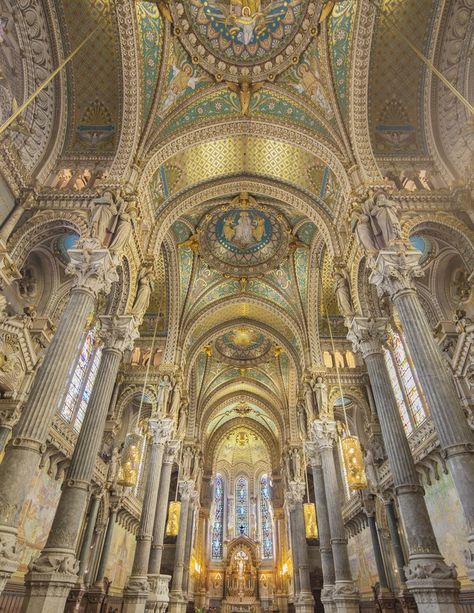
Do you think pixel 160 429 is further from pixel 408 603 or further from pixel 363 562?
pixel 363 562

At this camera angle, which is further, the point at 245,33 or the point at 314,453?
the point at 314,453

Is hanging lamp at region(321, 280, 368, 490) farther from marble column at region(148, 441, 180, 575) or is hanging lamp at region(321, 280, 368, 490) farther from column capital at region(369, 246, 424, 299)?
marble column at region(148, 441, 180, 575)

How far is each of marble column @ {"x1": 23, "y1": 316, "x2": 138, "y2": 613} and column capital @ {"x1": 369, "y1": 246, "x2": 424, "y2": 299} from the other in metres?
6.80

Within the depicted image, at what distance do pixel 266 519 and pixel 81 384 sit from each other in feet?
85.4

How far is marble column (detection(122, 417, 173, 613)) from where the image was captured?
11670 millimetres

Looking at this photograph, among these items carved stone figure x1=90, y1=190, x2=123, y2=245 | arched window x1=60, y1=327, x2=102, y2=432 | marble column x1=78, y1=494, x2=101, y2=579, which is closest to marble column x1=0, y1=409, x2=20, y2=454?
arched window x1=60, y1=327, x2=102, y2=432

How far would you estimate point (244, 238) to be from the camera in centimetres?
1878

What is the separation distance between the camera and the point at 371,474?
1519 centimetres

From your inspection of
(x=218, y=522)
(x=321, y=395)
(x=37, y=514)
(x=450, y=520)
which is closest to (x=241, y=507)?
(x=218, y=522)

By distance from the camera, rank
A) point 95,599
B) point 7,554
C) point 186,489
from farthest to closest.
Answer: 1. point 186,489
2. point 95,599
3. point 7,554

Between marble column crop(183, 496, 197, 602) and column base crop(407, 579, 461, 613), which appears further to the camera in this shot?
marble column crop(183, 496, 197, 602)

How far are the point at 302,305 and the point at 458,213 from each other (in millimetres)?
9462

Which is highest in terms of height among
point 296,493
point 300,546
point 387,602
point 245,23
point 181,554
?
point 245,23

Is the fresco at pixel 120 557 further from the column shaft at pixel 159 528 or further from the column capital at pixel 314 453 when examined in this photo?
the column capital at pixel 314 453
